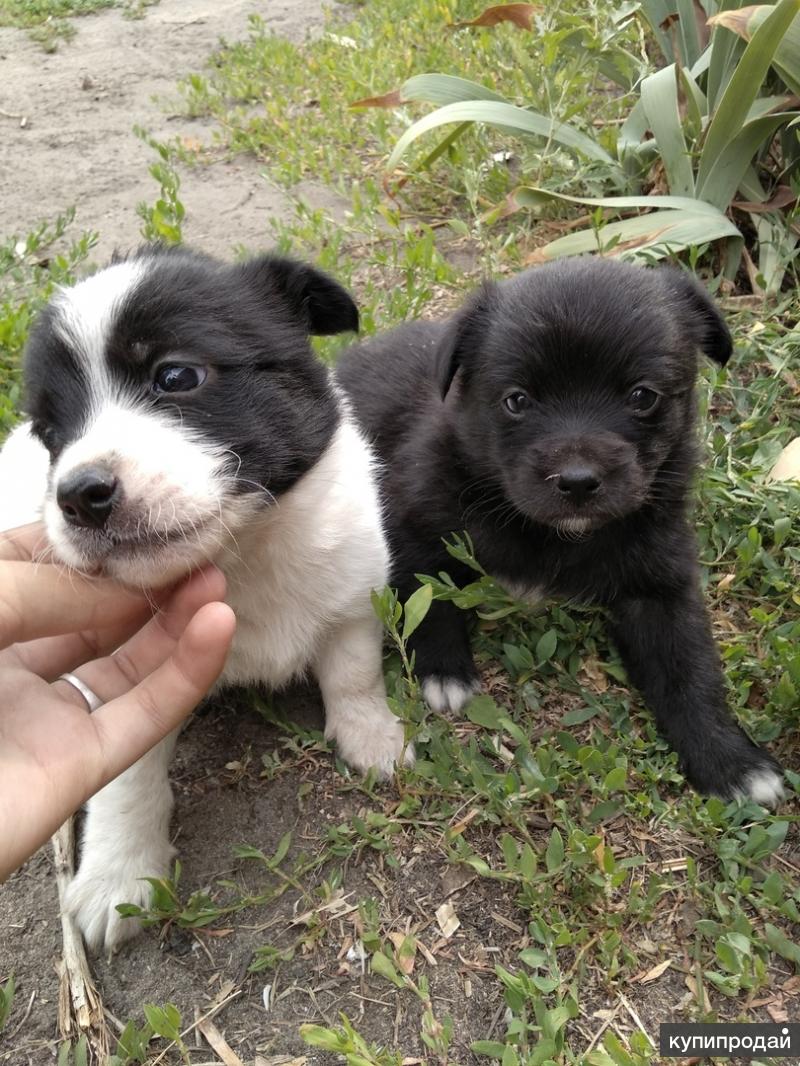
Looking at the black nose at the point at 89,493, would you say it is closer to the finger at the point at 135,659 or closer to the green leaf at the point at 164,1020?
the finger at the point at 135,659

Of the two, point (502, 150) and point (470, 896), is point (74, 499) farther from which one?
point (502, 150)

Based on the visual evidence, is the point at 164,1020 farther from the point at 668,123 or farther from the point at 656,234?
the point at 668,123

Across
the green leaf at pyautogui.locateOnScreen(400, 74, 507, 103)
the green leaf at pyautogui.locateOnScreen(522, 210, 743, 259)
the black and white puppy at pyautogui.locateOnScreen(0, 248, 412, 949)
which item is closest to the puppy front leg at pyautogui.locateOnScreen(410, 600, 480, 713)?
the black and white puppy at pyautogui.locateOnScreen(0, 248, 412, 949)

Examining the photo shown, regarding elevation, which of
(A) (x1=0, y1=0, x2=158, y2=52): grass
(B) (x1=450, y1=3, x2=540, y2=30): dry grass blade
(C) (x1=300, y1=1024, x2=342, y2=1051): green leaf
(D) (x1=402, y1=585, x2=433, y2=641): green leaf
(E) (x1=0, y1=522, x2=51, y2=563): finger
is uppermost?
(B) (x1=450, y1=3, x2=540, y2=30): dry grass blade

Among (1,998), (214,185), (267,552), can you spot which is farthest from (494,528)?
(214,185)

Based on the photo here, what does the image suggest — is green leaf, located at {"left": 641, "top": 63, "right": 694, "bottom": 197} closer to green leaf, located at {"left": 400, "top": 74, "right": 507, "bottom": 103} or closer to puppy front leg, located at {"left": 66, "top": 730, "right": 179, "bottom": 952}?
green leaf, located at {"left": 400, "top": 74, "right": 507, "bottom": 103}

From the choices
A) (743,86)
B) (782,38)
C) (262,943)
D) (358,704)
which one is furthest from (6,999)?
(782,38)
